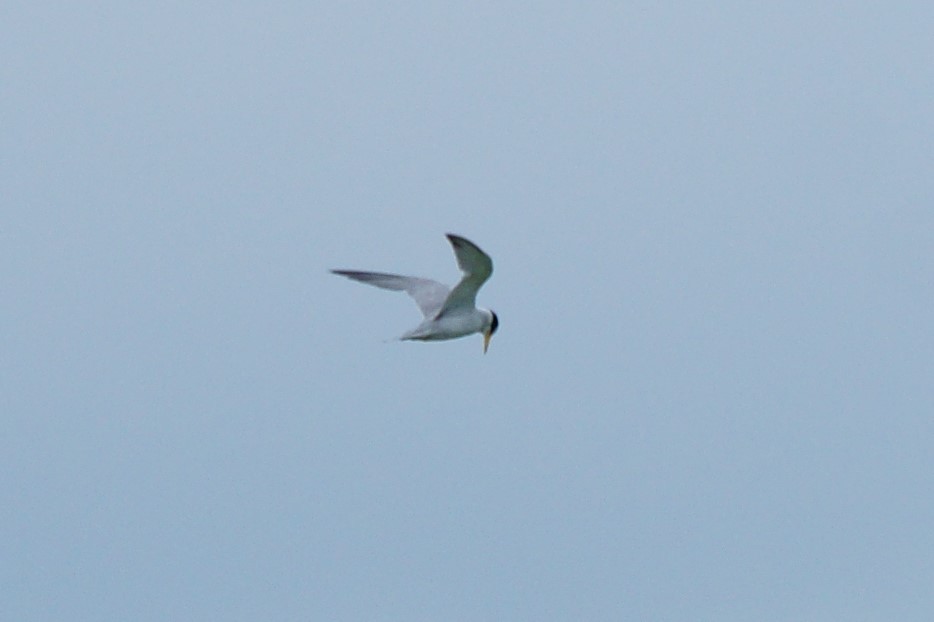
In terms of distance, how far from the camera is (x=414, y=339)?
30156 mm

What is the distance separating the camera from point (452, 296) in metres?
30.2

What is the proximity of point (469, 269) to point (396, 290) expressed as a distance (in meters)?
3.83

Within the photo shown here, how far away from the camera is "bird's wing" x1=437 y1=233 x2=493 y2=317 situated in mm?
27828

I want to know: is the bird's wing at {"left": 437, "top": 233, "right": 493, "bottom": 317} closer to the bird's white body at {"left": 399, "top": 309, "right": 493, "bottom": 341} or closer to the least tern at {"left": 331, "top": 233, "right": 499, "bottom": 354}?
the least tern at {"left": 331, "top": 233, "right": 499, "bottom": 354}

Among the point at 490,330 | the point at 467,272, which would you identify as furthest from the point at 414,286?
the point at 467,272

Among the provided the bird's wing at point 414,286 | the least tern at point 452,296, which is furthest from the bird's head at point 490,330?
the bird's wing at point 414,286

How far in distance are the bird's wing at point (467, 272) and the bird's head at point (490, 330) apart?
29.4 inches

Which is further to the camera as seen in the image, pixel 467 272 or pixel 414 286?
pixel 414 286

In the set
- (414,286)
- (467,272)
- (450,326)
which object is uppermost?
(467,272)

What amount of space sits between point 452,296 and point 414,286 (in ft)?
8.13

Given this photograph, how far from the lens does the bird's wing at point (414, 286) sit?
3209 centimetres

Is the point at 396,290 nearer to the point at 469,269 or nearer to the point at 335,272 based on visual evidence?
the point at 335,272

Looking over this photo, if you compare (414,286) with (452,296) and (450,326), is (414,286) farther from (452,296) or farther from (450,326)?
(452,296)

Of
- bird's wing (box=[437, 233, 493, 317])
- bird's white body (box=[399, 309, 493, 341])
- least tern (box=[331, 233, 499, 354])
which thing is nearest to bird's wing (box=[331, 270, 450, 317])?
least tern (box=[331, 233, 499, 354])
